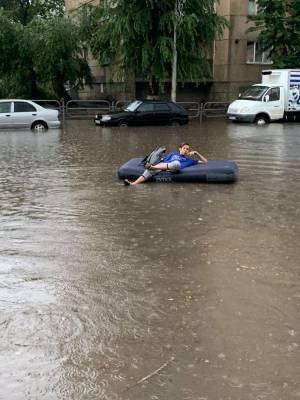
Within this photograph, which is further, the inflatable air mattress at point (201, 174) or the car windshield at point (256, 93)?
the car windshield at point (256, 93)

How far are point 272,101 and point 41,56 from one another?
41.9 ft

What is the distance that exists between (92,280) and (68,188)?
5.15 m

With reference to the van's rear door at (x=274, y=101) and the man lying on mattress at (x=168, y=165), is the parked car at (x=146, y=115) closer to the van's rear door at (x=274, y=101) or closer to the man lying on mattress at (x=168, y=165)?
the van's rear door at (x=274, y=101)

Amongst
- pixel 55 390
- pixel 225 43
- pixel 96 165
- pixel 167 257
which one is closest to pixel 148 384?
pixel 55 390

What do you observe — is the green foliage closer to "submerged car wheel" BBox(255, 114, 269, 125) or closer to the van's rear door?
"submerged car wheel" BBox(255, 114, 269, 125)

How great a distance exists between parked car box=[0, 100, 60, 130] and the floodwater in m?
12.3

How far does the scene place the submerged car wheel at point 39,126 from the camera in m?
23.5

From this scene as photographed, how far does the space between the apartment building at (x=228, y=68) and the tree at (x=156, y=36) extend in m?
5.52

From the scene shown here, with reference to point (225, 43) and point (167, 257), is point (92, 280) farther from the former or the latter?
point (225, 43)

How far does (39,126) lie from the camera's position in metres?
23.6

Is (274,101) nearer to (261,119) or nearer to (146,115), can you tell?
(261,119)

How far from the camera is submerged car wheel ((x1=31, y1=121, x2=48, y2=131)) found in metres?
23.5

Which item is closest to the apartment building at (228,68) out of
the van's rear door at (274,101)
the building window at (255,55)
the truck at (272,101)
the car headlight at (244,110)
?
the building window at (255,55)

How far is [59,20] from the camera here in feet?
107
